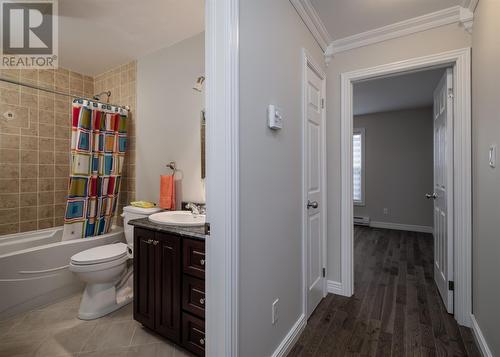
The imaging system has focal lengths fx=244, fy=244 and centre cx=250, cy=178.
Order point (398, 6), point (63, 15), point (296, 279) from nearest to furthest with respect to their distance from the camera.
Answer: point (296, 279) → point (398, 6) → point (63, 15)

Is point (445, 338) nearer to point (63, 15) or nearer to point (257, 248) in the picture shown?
point (257, 248)

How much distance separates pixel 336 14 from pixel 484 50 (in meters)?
1.00

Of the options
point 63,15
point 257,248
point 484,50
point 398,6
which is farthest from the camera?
point 63,15

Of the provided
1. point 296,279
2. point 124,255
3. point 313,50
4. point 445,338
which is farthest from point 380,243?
point 124,255

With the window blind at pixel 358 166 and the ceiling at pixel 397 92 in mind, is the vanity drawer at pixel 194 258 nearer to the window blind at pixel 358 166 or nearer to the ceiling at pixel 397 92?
the ceiling at pixel 397 92

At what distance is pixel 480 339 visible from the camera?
156 cm

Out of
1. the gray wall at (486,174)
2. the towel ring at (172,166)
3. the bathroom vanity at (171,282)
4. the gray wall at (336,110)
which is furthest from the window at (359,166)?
the bathroom vanity at (171,282)

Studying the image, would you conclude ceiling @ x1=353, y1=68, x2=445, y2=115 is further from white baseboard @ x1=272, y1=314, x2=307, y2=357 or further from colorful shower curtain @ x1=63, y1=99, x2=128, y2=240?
colorful shower curtain @ x1=63, y1=99, x2=128, y2=240

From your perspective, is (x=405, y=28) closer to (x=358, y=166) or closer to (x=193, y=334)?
(x=193, y=334)

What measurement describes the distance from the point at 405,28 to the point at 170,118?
88.1 inches

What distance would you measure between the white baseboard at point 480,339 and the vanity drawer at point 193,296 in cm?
167

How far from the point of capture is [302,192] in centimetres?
176

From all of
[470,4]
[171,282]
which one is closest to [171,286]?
[171,282]

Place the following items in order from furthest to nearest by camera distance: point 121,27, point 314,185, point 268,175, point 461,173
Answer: point 121,27 < point 314,185 < point 461,173 < point 268,175
